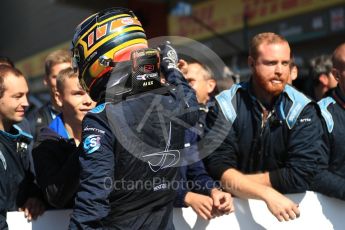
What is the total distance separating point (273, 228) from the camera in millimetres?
2979

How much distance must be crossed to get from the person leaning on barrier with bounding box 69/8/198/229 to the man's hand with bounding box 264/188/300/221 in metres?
0.60

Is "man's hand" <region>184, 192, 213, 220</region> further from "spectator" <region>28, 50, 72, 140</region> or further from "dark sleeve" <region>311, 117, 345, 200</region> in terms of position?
"spectator" <region>28, 50, 72, 140</region>

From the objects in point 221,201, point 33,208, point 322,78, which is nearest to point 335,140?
point 221,201

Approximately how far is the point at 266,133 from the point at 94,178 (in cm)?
134

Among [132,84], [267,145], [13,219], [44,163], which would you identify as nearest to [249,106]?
[267,145]

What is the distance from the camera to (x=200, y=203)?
2.87 m

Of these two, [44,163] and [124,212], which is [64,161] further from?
[124,212]

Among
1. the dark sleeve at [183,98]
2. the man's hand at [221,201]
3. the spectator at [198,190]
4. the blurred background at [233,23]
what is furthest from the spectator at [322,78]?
the dark sleeve at [183,98]

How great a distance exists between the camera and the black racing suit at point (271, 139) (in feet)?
9.62

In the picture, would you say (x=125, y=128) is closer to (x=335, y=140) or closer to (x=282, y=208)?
(x=282, y=208)

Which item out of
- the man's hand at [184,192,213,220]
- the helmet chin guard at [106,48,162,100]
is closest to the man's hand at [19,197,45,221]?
the man's hand at [184,192,213,220]

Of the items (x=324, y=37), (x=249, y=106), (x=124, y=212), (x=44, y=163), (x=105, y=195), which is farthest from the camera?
(x=324, y=37)

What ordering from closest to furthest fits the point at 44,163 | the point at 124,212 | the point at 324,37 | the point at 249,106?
the point at 124,212 < the point at 44,163 < the point at 249,106 < the point at 324,37

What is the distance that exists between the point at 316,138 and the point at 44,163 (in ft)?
5.11
